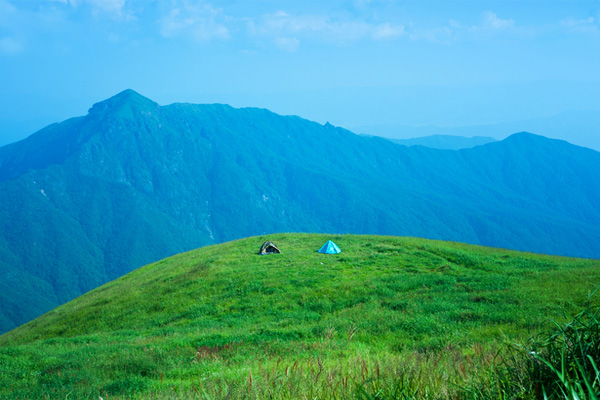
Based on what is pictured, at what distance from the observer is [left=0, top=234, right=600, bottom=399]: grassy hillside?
455 centimetres

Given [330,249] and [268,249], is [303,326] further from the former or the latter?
[268,249]

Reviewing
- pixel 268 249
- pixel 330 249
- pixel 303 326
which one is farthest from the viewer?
pixel 268 249

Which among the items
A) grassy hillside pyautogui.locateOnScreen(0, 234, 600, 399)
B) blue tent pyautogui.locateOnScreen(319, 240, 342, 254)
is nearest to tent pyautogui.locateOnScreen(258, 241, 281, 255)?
grassy hillside pyautogui.locateOnScreen(0, 234, 600, 399)

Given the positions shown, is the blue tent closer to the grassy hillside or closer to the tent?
the grassy hillside

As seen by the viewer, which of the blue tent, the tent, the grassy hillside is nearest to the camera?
the grassy hillside

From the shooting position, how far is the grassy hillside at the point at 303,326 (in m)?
4.55

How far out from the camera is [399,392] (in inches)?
138

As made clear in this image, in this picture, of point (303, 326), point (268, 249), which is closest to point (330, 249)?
point (268, 249)

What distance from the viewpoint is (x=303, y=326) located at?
15.2 m

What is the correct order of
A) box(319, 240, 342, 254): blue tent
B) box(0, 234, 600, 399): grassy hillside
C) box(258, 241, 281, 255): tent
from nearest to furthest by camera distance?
box(0, 234, 600, 399): grassy hillside → box(319, 240, 342, 254): blue tent → box(258, 241, 281, 255): tent

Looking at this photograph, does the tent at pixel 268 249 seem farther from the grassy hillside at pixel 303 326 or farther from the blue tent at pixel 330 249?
the blue tent at pixel 330 249

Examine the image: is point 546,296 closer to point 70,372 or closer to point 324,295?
point 324,295

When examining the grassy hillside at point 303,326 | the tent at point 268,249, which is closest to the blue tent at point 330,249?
the grassy hillside at point 303,326

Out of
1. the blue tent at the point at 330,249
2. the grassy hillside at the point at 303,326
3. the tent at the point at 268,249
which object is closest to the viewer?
the grassy hillside at the point at 303,326
